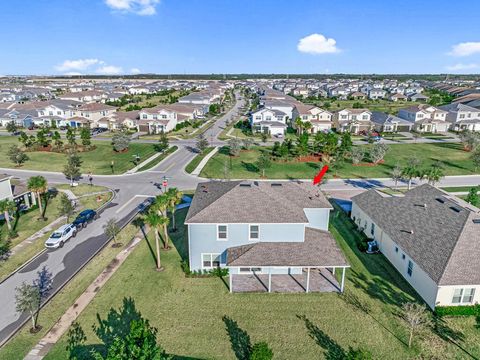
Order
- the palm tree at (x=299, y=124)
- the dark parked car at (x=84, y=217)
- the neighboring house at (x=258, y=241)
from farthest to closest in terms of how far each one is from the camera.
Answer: the palm tree at (x=299, y=124), the dark parked car at (x=84, y=217), the neighboring house at (x=258, y=241)

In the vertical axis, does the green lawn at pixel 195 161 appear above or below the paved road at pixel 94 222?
above

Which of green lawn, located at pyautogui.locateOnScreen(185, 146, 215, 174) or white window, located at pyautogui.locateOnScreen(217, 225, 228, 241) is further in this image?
green lawn, located at pyautogui.locateOnScreen(185, 146, 215, 174)

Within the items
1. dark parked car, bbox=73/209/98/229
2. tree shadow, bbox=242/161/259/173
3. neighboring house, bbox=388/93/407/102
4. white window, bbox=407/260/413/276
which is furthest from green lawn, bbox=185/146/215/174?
neighboring house, bbox=388/93/407/102

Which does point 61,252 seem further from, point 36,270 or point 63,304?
point 63,304

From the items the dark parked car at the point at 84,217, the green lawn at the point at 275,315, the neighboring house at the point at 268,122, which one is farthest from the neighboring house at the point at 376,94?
the dark parked car at the point at 84,217

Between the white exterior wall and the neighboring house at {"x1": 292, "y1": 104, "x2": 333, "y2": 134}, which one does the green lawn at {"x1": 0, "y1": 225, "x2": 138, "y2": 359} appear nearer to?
the white exterior wall

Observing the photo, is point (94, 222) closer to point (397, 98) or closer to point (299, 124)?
point (299, 124)

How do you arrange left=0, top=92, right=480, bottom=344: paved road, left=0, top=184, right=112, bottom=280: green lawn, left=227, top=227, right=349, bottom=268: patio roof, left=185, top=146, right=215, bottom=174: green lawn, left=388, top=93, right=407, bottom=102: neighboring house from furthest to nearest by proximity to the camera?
1. left=388, top=93, right=407, bottom=102: neighboring house
2. left=185, top=146, right=215, bottom=174: green lawn
3. left=0, top=184, right=112, bottom=280: green lawn
4. left=0, top=92, right=480, bottom=344: paved road
5. left=227, top=227, right=349, bottom=268: patio roof

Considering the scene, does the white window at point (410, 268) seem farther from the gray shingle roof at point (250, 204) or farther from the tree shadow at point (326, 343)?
the tree shadow at point (326, 343)
